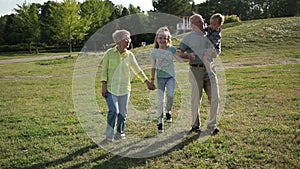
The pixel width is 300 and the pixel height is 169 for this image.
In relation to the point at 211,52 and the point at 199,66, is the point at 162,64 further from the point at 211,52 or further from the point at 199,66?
the point at 211,52

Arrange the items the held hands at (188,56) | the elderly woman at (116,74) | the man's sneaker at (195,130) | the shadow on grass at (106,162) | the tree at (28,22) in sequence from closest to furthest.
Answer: the shadow on grass at (106,162), the elderly woman at (116,74), the held hands at (188,56), the man's sneaker at (195,130), the tree at (28,22)

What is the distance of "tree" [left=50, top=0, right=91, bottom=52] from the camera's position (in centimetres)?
4425

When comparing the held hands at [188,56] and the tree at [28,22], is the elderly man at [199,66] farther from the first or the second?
the tree at [28,22]

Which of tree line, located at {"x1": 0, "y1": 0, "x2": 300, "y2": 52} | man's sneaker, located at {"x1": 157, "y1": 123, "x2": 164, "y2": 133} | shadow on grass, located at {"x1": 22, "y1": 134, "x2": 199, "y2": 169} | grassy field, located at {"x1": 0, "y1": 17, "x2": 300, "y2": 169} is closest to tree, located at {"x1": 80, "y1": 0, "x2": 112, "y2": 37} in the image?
tree line, located at {"x1": 0, "y1": 0, "x2": 300, "y2": 52}

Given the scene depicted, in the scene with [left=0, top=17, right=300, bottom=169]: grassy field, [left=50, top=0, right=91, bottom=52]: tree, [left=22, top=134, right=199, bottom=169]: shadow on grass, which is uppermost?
[left=50, top=0, right=91, bottom=52]: tree

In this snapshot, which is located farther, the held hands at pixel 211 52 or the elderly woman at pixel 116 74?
the held hands at pixel 211 52

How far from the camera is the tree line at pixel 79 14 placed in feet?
151

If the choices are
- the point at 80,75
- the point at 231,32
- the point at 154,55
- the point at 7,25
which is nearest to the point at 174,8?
the point at 231,32

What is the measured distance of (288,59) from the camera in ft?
67.2

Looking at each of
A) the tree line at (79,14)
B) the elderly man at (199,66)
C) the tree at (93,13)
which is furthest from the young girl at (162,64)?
the tree at (93,13)

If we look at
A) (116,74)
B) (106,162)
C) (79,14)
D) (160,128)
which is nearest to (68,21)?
(79,14)

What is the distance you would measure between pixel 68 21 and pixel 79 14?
14.0ft

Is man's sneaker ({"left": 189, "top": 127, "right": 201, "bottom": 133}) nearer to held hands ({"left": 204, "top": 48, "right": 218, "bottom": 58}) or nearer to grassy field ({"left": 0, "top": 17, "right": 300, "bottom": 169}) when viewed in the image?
grassy field ({"left": 0, "top": 17, "right": 300, "bottom": 169})

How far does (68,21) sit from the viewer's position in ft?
148
